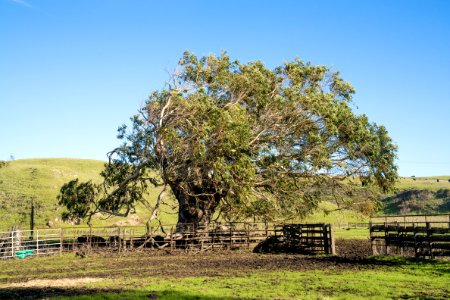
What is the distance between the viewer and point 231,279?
14.8m

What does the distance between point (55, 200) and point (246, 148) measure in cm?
4111

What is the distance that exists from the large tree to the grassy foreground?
291 inches

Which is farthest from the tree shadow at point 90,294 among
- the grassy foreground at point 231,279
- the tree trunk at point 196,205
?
the tree trunk at point 196,205

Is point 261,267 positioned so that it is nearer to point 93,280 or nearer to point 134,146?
point 93,280

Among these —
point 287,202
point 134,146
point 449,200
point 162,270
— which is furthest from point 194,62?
point 449,200

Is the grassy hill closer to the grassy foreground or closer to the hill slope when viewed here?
the hill slope

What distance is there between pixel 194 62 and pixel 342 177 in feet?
42.9

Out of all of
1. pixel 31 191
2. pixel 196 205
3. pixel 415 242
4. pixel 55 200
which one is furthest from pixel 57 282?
pixel 31 191

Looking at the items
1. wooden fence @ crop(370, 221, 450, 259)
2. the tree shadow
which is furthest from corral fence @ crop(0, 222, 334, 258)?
the tree shadow

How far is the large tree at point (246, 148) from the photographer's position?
26.1m

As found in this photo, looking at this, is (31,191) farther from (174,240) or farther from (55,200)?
(174,240)

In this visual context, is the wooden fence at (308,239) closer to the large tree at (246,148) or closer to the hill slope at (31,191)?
the large tree at (246,148)

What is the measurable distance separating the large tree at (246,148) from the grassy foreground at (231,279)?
7.39 metres

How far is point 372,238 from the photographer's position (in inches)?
834
